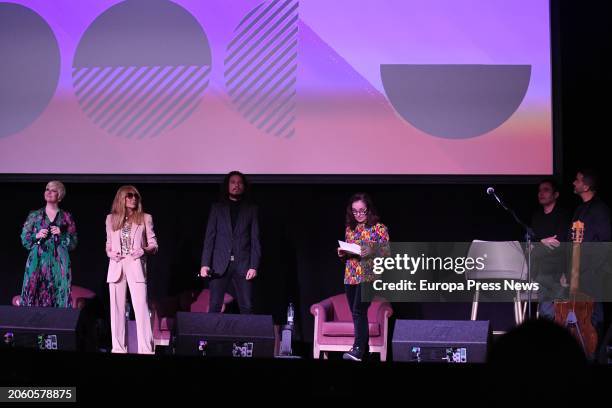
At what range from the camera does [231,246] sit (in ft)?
21.7

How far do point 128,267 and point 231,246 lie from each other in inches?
33.2

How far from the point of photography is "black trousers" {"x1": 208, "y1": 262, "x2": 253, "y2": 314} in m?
6.46

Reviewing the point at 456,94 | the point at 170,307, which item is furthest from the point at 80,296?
the point at 456,94

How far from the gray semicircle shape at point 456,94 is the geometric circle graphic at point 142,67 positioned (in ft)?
5.64

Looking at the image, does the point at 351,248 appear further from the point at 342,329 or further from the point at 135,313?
the point at 135,313

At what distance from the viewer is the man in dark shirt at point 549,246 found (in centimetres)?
630

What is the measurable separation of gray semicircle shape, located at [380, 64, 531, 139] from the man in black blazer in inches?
62.8

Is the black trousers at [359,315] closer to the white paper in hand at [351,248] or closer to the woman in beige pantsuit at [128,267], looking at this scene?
the white paper in hand at [351,248]

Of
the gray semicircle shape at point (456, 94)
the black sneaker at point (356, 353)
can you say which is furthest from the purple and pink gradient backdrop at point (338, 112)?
the black sneaker at point (356, 353)

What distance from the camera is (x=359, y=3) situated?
22.9 ft

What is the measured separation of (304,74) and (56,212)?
2387 millimetres

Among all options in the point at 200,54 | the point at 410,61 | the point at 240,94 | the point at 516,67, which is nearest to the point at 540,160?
the point at 516,67

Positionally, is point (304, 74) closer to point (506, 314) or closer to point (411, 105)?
point (411, 105)

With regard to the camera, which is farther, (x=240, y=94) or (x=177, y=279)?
(x=177, y=279)
